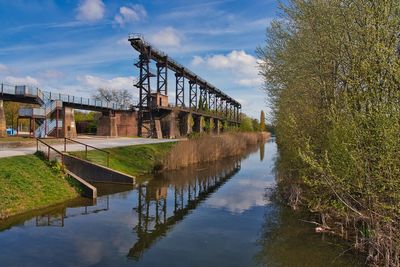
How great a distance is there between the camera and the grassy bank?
495 inches

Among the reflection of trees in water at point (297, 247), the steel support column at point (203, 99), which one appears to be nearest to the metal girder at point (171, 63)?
the steel support column at point (203, 99)

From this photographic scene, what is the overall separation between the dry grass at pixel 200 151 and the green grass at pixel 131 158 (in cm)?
95

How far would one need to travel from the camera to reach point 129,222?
12688 millimetres

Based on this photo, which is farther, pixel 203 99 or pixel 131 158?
pixel 203 99

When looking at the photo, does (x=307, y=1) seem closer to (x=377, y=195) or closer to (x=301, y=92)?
(x=301, y=92)

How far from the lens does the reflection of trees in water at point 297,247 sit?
9164 millimetres

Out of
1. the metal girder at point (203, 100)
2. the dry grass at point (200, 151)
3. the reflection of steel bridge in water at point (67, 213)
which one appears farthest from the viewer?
the metal girder at point (203, 100)

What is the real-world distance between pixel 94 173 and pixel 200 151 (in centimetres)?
1260

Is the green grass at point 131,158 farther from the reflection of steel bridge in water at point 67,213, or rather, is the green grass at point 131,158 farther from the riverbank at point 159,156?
the reflection of steel bridge in water at point 67,213

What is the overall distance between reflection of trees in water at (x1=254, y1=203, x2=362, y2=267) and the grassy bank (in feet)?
26.3

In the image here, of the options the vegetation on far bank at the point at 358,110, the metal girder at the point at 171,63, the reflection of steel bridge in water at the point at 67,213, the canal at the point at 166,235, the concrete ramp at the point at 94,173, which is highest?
the metal girder at the point at 171,63

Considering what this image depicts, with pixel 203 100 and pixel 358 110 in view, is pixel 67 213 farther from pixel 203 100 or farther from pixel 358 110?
pixel 203 100

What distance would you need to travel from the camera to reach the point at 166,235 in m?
11.4

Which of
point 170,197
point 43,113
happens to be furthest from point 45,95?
point 170,197
